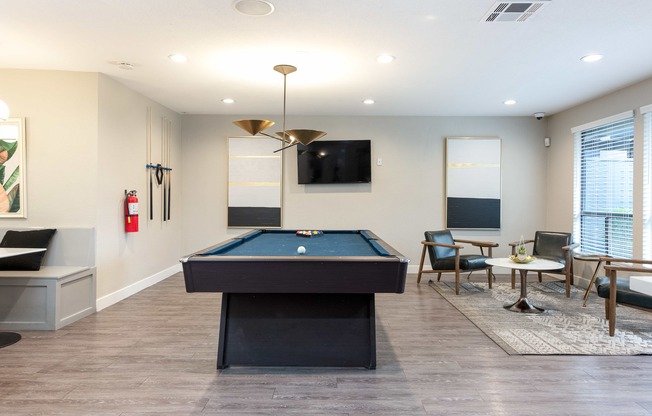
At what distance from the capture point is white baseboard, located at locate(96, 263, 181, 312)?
14.4ft

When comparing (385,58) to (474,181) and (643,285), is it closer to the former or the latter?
(643,285)

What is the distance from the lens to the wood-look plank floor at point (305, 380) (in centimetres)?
229

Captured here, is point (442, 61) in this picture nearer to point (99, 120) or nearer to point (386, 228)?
point (386, 228)

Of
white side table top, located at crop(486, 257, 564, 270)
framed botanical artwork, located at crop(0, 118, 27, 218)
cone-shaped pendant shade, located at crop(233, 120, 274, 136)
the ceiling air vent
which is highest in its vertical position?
the ceiling air vent

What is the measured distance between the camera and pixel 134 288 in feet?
16.6

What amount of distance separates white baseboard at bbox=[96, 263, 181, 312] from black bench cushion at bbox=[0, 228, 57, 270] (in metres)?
0.77

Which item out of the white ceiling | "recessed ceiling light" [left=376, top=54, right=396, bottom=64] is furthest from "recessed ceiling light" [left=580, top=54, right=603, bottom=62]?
"recessed ceiling light" [left=376, top=54, right=396, bottom=64]

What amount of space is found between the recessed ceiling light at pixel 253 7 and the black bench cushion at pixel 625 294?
12.3 feet

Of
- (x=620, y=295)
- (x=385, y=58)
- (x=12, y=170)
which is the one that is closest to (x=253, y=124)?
(x=385, y=58)

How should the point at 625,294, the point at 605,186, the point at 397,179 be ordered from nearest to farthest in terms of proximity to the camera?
the point at 625,294 < the point at 605,186 < the point at 397,179

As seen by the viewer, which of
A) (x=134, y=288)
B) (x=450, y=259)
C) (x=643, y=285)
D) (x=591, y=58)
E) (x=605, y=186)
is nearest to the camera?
(x=643, y=285)

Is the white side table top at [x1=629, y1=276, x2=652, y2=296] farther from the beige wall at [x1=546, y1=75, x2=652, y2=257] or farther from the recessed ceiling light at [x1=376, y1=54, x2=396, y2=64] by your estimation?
the beige wall at [x1=546, y1=75, x2=652, y2=257]

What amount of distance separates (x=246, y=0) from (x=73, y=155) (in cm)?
276

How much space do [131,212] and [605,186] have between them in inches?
238
